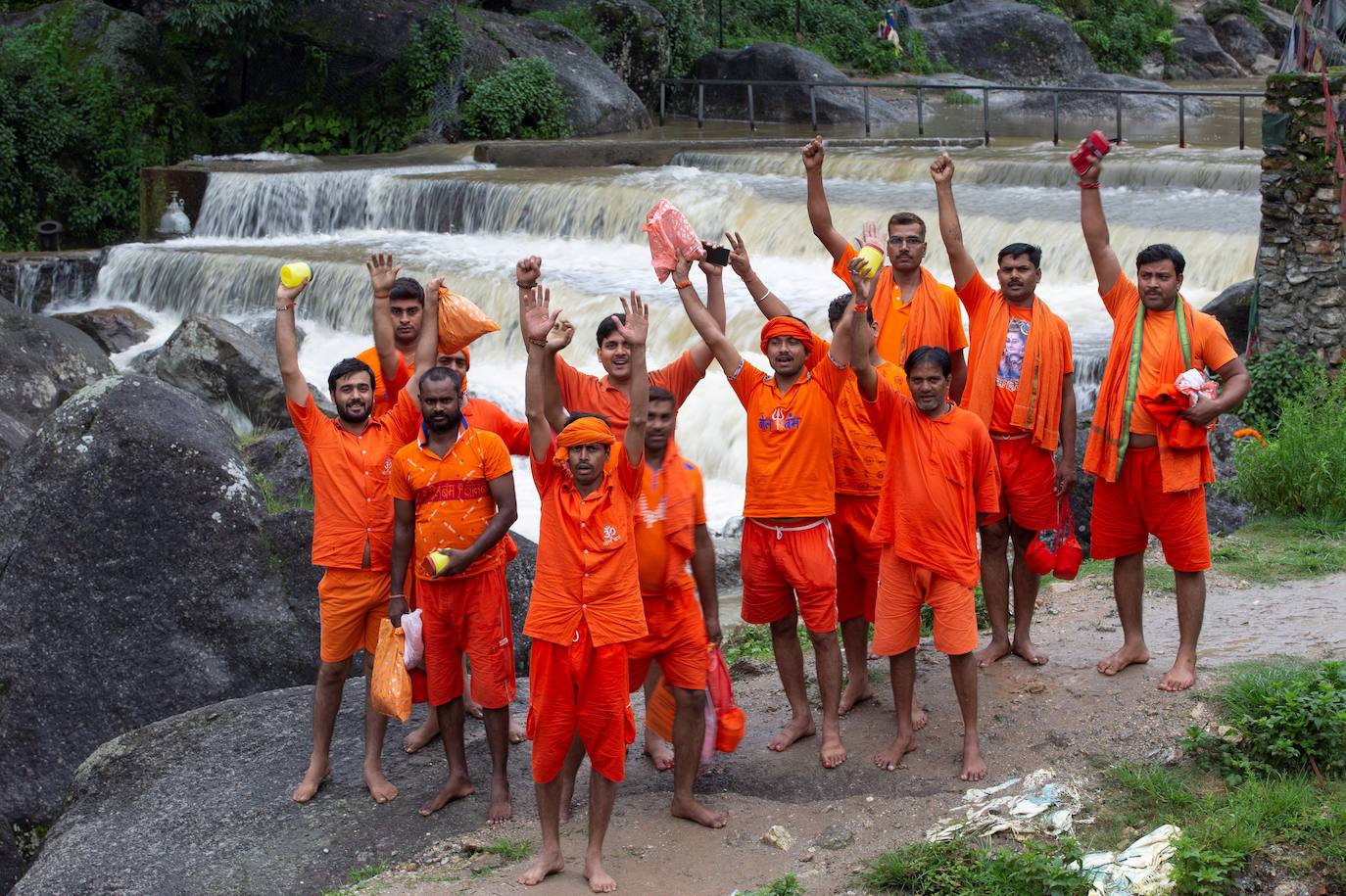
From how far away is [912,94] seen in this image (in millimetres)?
26281

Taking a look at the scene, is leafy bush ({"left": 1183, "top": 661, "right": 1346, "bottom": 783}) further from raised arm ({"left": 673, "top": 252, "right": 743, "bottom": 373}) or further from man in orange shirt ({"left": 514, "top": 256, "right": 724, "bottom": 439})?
man in orange shirt ({"left": 514, "top": 256, "right": 724, "bottom": 439})

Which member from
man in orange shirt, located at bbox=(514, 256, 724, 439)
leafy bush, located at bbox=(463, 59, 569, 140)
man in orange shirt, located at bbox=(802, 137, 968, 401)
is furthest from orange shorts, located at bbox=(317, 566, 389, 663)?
leafy bush, located at bbox=(463, 59, 569, 140)

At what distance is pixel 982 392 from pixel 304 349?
9.54 metres

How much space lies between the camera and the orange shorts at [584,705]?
4.46m

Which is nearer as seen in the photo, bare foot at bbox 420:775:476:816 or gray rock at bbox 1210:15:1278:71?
bare foot at bbox 420:775:476:816

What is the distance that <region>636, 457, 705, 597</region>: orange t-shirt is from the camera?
4.73 m

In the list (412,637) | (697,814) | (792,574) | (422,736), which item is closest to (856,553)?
(792,574)

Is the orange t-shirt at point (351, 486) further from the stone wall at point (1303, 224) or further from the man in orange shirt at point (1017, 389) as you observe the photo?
the stone wall at point (1303, 224)

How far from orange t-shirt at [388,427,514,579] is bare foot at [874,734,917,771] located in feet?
5.08

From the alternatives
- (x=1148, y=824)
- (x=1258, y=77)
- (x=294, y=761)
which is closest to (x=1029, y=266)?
(x=1148, y=824)

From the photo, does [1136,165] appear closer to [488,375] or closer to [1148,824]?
[488,375]

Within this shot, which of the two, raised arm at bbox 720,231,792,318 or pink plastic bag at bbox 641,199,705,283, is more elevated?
pink plastic bag at bbox 641,199,705,283

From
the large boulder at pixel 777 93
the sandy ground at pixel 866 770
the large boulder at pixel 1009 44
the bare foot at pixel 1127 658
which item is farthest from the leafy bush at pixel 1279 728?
the large boulder at pixel 1009 44

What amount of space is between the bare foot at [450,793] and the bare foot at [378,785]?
0.50 feet
